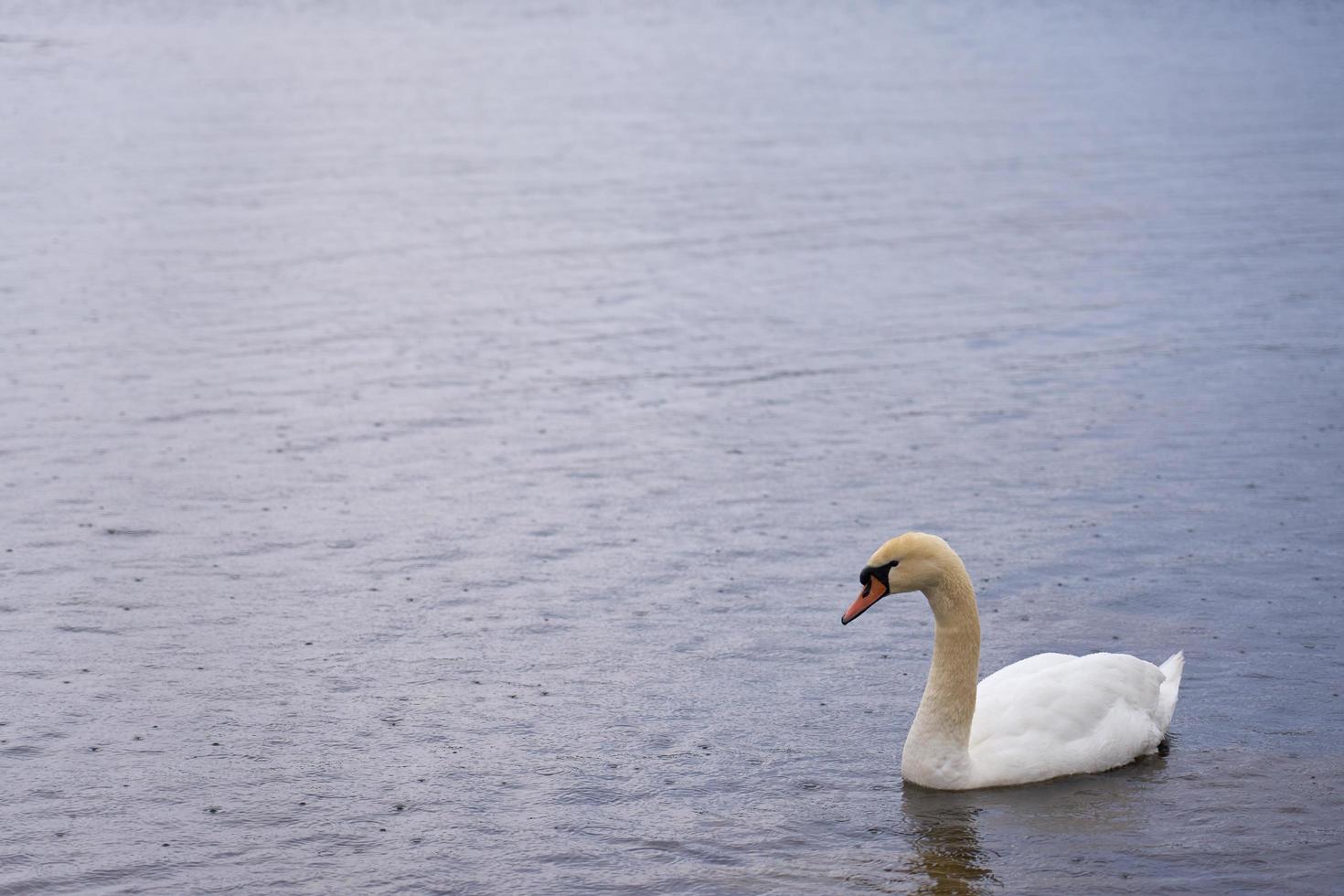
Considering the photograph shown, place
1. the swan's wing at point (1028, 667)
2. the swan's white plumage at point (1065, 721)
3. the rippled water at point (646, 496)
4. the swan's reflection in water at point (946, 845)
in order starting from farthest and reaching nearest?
the swan's wing at point (1028, 667) → the swan's white plumage at point (1065, 721) → the rippled water at point (646, 496) → the swan's reflection in water at point (946, 845)

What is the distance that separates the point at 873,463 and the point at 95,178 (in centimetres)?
1802

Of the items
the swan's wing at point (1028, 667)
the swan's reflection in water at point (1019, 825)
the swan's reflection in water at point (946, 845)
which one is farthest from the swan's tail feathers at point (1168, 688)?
the swan's reflection in water at point (946, 845)

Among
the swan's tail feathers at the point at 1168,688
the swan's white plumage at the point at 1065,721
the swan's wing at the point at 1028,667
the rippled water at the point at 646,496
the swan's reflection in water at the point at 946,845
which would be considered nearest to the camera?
the swan's reflection in water at the point at 946,845

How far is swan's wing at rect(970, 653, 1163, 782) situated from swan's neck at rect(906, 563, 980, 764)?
192 mm

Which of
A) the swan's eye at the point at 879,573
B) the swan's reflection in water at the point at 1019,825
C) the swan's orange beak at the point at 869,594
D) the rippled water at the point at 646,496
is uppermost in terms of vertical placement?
the swan's eye at the point at 879,573

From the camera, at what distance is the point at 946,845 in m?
8.30

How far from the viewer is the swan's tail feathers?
30.3ft

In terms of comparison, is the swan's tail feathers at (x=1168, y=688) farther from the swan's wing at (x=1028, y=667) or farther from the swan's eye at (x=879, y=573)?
the swan's eye at (x=879, y=573)

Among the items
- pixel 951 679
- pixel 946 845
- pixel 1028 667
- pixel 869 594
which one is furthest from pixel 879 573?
pixel 946 845

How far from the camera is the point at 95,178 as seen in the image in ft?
92.6

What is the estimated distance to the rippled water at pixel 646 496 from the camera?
28.2 ft

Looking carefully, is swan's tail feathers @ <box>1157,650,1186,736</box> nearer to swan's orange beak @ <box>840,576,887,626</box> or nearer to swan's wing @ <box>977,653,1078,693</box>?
swan's wing @ <box>977,653,1078,693</box>

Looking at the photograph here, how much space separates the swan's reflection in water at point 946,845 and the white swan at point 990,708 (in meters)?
0.11

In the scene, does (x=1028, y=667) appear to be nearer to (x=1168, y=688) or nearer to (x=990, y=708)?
(x=990, y=708)
